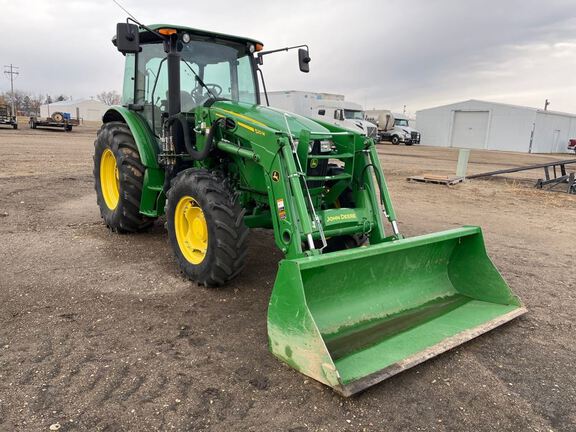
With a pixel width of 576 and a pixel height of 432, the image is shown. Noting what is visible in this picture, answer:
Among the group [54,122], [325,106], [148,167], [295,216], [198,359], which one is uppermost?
[325,106]

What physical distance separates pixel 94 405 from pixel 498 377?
257cm

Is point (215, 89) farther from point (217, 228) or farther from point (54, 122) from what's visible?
point (54, 122)

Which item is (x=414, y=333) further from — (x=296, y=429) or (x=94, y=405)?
(x=94, y=405)

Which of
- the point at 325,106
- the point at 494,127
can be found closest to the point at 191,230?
the point at 325,106

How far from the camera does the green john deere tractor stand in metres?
3.11

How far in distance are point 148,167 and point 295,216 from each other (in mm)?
2430

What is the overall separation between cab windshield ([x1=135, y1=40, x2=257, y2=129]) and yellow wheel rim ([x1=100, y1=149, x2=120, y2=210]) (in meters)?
1.10

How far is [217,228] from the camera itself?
3.94m

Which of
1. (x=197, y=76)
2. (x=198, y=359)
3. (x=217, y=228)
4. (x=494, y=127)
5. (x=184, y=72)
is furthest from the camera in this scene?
(x=494, y=127)

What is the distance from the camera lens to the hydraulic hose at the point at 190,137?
447cm

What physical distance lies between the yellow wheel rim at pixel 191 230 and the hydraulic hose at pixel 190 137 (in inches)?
19.5

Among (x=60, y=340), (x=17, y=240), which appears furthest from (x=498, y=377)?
(x=17, y=240)

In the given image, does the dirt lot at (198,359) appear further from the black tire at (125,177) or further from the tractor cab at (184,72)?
the tractor cab at (184,72)

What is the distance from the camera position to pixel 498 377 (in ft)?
10.3
